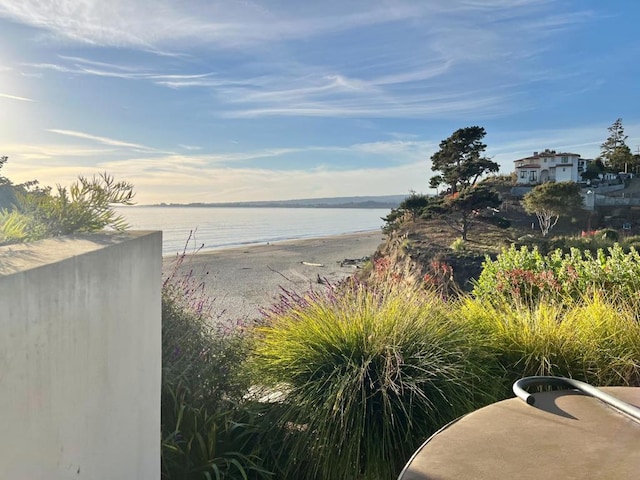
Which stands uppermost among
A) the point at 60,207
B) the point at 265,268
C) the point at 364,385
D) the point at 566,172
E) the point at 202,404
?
the point at 566,172

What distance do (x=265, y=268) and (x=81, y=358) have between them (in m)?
20.9

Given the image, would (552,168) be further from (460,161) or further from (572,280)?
(572,280)

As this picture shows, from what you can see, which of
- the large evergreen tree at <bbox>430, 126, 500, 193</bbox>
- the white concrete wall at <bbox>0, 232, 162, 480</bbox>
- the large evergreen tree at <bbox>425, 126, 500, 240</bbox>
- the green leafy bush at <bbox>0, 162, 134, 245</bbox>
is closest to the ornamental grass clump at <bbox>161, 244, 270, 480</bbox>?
the white concrete wall at <bbox>0, 232, 162, 480</bbox>

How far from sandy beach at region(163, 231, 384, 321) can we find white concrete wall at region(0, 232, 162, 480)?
8778mm

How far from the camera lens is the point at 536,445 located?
4.47 feet

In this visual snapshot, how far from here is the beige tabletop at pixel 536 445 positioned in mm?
1218

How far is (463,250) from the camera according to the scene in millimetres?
15234

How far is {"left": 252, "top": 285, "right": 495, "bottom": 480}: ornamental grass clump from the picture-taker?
220cm

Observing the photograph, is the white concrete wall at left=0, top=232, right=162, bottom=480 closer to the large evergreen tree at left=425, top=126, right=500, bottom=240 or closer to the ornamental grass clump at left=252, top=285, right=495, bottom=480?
the ornamental grass clump at left=252, top=285, right=495, bottom=480

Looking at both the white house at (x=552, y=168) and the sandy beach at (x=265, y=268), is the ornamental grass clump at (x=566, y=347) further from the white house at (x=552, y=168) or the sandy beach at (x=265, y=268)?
the white house at (x=552, y=168)

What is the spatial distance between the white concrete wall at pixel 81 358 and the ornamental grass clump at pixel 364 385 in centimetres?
77

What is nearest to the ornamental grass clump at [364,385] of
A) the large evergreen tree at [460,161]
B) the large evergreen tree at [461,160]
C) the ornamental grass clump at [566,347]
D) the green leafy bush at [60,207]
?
the ornamental grass clump at [566,347]

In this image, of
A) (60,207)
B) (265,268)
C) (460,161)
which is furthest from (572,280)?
(460,161)

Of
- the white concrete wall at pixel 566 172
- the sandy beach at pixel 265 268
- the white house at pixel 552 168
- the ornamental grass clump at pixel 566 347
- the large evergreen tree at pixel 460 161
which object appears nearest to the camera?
the ornamental grass clump at pixel 566 347
